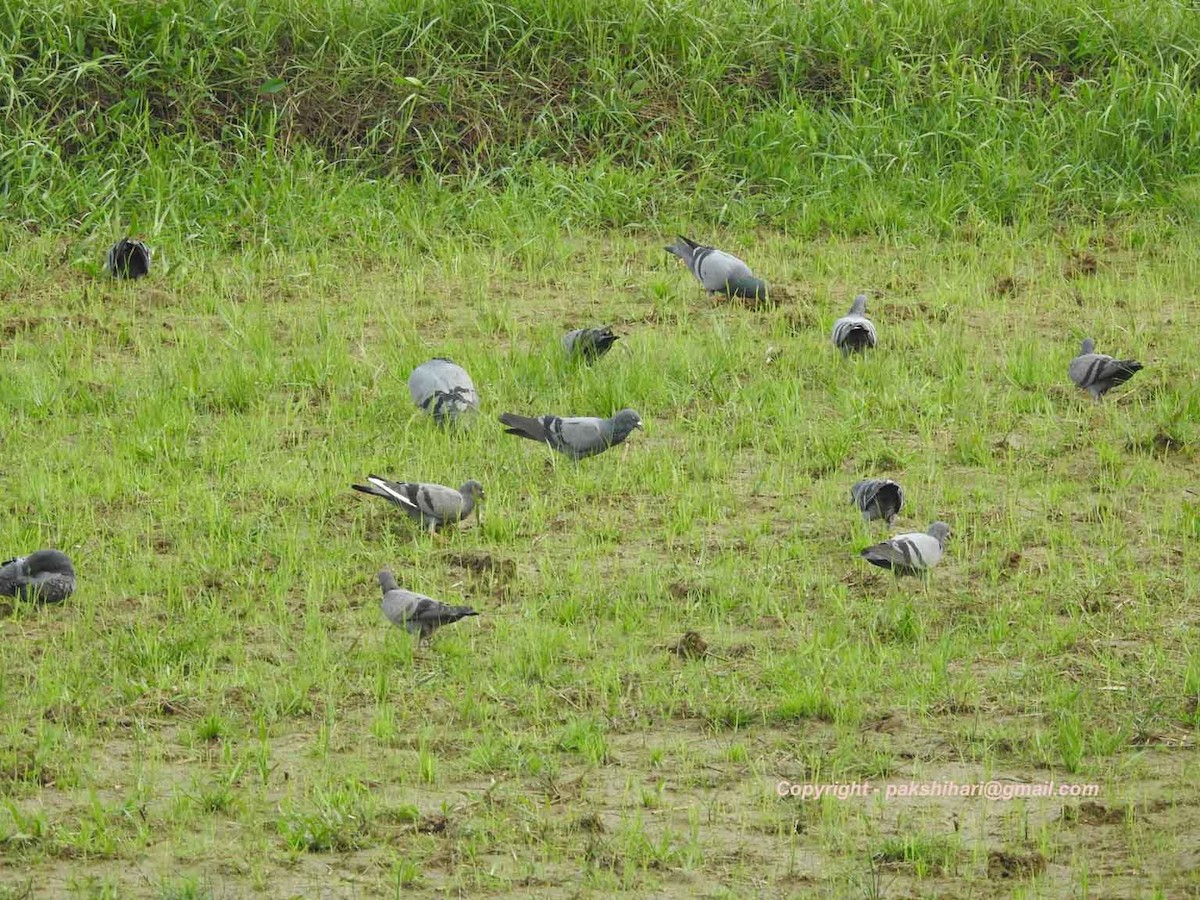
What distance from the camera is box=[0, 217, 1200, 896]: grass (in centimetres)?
430

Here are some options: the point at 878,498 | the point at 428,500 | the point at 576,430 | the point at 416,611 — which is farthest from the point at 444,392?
the point at 416,611

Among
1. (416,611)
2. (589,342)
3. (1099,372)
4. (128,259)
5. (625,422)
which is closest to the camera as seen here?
(416,611)

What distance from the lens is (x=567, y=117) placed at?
10.5 metres

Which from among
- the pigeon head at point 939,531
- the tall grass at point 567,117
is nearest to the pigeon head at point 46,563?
the pigeon head at point 939,531

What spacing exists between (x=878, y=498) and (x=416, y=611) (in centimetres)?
177

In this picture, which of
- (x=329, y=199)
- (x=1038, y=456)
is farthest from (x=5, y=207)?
(x=1038, y=456)

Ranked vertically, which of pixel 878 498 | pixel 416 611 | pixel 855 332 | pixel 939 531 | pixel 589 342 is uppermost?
pixel 855 332

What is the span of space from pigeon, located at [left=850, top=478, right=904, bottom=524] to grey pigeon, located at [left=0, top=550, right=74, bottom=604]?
8.74ft

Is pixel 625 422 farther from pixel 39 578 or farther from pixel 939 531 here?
pixel 39 578

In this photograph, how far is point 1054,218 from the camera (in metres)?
10.1

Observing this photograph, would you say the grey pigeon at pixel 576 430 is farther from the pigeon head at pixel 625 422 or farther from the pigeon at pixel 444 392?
the pigeon at pixel 444 392

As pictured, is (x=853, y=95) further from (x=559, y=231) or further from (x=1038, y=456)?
(x=1038, y=456)

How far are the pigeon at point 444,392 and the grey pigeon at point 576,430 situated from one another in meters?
0.42

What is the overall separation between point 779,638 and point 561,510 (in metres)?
1.34
